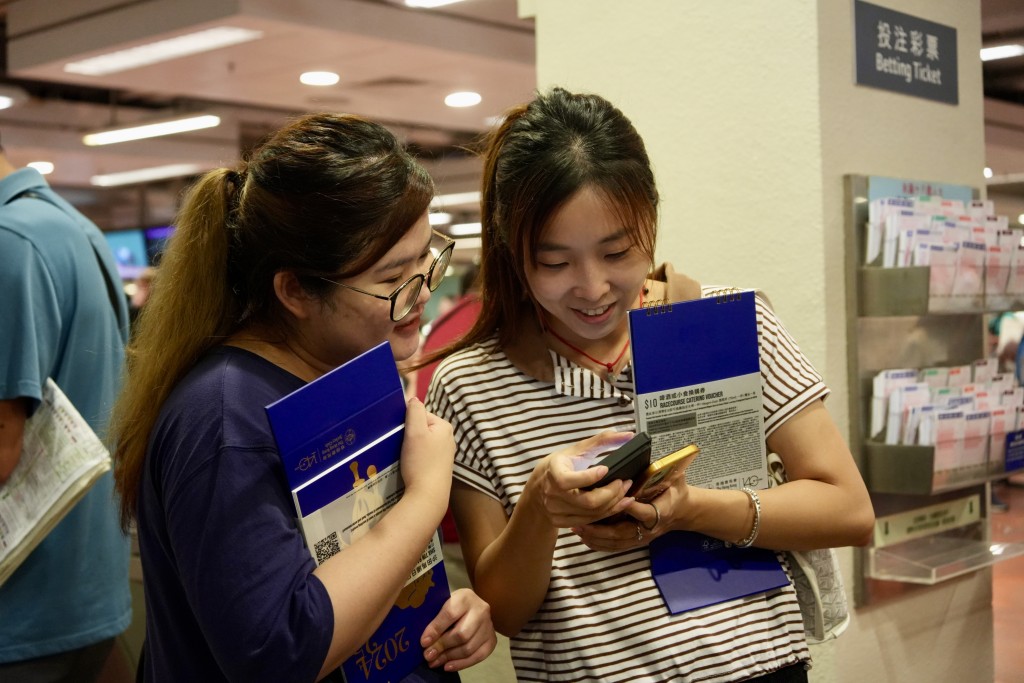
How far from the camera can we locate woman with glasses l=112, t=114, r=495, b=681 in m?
1.21

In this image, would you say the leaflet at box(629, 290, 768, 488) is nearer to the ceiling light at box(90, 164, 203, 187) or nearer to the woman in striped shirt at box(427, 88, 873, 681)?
the woman in striped shirt at box(427, 88, 873, 681)

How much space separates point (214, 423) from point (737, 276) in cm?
154

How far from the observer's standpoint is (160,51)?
7348mm

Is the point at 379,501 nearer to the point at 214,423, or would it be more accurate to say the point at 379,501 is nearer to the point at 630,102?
the point at 214,423

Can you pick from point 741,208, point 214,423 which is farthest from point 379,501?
point 741,208

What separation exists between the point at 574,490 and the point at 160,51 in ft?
22.5

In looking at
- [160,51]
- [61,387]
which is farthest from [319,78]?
[61,387]

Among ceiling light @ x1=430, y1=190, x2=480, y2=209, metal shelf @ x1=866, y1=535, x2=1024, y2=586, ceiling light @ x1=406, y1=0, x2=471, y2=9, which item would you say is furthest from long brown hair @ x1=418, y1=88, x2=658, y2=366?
ceiling light @ x1=430, y1=190, x2=480, y2=209

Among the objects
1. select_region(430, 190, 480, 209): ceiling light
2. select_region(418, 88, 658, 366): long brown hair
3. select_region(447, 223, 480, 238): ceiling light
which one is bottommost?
select_region(418, 88, 658, 366): long brown hair

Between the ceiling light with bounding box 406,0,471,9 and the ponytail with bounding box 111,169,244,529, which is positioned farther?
the ceiling light with bounding box 406,0,471,9

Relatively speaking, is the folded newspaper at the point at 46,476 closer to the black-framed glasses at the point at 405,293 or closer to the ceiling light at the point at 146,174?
the black-framed glasses at the point at 405,293

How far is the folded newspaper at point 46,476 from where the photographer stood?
189 cm

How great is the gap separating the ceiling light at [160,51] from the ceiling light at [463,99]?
7.97 ft

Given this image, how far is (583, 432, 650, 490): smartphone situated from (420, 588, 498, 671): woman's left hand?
0.28m
